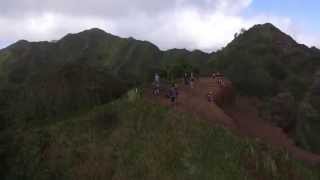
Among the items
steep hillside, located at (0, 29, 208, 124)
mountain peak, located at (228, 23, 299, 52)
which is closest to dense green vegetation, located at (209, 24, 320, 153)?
mountain peak, located at (228, 23, 299, 52)

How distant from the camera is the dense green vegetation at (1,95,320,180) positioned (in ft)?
88.1

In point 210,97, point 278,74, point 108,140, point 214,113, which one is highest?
point 210,97

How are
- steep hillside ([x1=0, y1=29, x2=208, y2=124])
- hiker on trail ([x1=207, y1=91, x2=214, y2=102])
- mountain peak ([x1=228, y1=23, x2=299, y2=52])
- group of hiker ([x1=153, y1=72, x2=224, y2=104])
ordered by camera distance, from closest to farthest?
group of hiker ([x1=153, y1=72, x2=224, y2=104])
hiker on trail ([x1=207, y1=91, x2=214, y2=102])
steep hillside ([x1=0, y1=29, x2=208, y2=124])
mountain peak ([x1=228, y1=23, x2=299, y2=52])

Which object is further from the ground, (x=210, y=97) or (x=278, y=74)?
(x=210, y=97)

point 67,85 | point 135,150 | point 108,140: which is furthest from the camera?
point 67,85

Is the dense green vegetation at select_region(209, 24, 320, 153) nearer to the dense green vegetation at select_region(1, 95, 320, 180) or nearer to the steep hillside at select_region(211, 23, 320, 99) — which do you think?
the steep hillside at select_region(211, 23, 320, 99)

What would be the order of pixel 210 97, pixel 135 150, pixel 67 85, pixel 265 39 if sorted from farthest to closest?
pixel 265 39 → pixel 67 85 → pixel 210 97 → pixel 135 150

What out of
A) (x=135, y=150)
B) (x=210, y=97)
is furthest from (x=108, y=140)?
(x=210, y=97)

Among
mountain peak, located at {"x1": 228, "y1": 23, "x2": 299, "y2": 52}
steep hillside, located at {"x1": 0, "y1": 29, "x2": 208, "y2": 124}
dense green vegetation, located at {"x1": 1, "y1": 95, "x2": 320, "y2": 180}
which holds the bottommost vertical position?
dense green vegetation, located at {"x1": 1, "y1": 95, "x2": 320, "y2": 180}

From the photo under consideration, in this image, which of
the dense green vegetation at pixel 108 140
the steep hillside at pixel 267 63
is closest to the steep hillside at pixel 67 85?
the dense green vegetation at pixel 108 140

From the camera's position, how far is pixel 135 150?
2977 centimetres

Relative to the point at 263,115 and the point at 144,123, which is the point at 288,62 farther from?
the point at 144,123

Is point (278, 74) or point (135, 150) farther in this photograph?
point (278, 74)

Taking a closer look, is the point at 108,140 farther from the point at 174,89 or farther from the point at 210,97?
the point at 210,97
